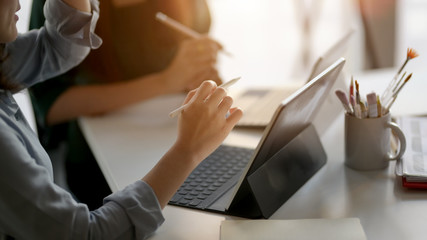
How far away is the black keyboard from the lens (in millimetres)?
909

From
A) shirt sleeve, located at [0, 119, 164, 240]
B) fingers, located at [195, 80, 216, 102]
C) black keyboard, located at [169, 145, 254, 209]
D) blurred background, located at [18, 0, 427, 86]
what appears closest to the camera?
shirt sleeve, located at [0, 119, 164, 240]

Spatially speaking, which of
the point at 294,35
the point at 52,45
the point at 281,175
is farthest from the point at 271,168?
the point at 294,35

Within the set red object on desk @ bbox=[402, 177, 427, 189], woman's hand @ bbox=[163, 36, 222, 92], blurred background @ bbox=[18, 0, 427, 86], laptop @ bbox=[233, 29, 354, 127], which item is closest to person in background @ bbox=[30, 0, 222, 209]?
woman's hand @ bbox=[163, 36, 222, 92]

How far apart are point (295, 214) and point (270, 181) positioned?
0.23 feet

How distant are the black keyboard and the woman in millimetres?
132

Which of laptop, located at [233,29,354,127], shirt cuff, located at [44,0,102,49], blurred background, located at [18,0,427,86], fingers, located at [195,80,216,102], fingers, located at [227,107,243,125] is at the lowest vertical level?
blurred background, located at [18,0,427,86]

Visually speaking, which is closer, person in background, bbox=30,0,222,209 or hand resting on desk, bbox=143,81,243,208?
hand resting on desk, bbox=143,81,243,208

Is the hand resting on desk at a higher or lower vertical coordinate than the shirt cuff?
lower

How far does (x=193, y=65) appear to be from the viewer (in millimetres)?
1348

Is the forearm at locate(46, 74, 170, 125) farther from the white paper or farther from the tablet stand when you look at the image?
the white paper

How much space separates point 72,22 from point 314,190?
22.2 inches

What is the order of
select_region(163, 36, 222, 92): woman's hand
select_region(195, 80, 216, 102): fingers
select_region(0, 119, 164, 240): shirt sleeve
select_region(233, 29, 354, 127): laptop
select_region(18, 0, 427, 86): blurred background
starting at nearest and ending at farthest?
1. select_region(0, 119, 164, 240): shirt sleeve
2. select_region(195, 80, 216, 102): fingers
3. select_region(233, 29, 354, 127): laptop
4. select_region(163, 36, 222, 92): woman's hand
5. select_region(18, 0, 427, 86): blurred background

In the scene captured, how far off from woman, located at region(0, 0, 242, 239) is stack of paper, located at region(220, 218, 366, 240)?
0.11 m

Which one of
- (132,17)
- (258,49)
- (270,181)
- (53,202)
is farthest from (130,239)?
(258,49)
